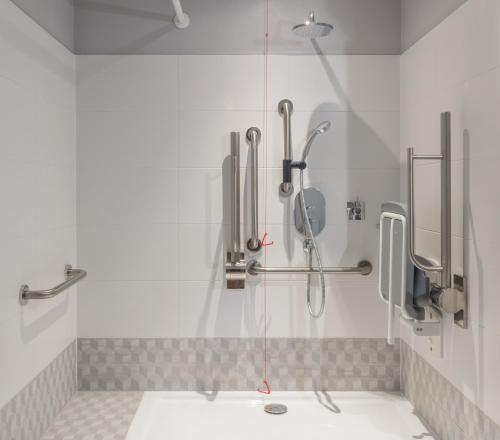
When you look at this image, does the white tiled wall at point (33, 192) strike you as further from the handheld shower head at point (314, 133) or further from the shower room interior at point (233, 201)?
the handheld shower head at point (314, 133)

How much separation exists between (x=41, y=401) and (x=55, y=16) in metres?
1.42

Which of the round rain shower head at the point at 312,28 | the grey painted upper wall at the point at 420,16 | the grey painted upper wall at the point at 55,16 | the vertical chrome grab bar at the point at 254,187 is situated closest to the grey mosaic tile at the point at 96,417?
the vertical chrome grab bar at the point at 254,187

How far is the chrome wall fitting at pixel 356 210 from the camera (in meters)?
2.15

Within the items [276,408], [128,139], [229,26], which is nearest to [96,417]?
[276,408]

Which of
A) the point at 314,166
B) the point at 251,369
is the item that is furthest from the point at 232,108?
the point at 251,369

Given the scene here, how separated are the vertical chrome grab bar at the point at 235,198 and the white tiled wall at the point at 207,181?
3.0 inches

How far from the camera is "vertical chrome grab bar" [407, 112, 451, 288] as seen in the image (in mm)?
1553

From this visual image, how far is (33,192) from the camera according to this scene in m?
1.69

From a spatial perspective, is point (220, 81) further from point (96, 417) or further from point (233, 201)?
point (96, 417)

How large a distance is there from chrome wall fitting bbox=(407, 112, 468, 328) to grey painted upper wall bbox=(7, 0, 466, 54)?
2.35 feet

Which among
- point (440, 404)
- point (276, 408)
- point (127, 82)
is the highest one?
point (127, 82)

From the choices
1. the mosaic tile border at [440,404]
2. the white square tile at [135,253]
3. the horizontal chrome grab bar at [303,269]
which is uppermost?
the white square tile at [135,253]

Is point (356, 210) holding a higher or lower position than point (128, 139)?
lower

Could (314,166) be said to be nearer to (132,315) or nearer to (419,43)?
(419,43)
